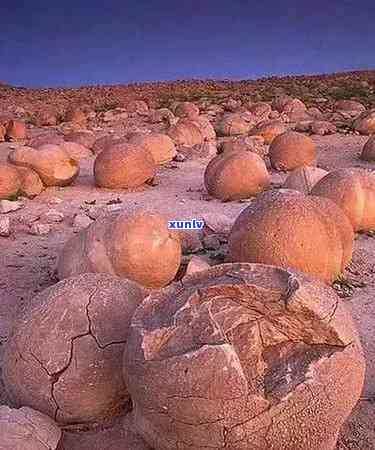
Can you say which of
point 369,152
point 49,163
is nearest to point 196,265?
point 49,163

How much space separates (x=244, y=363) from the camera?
9.58 feet

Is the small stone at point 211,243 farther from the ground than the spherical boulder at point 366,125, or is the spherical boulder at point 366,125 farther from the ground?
the small stone at point 211,243

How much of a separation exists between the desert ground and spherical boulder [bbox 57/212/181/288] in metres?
0.24

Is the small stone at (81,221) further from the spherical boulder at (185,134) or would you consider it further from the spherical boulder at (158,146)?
the spherical boulder at (185,134)

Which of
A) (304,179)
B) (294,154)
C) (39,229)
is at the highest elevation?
(304,179)

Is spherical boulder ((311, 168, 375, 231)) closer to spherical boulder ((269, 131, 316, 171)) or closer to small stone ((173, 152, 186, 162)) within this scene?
spherical boulder ((269, 131, 316, 171))

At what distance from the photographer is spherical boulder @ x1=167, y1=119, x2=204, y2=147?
474 inches

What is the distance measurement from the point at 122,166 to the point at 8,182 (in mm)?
1506

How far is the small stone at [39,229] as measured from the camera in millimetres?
6875

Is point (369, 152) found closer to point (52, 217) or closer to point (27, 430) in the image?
point (52, 217)

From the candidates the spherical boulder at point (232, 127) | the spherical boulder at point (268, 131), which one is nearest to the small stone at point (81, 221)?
the spherical boulder at point (268, 131)

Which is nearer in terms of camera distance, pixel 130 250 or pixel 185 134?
pixel 130 250

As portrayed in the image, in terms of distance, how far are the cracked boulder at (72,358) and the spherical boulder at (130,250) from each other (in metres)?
1.11
